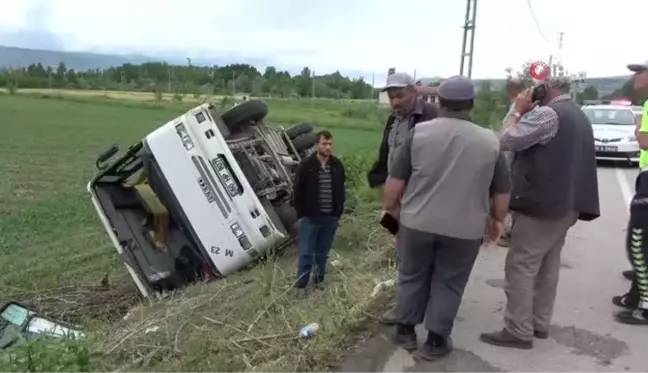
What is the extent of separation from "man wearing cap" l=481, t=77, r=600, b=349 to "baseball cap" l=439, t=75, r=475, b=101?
443 mm

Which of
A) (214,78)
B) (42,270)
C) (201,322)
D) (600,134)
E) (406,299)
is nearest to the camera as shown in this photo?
(406,299)

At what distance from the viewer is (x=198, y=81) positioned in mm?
83250

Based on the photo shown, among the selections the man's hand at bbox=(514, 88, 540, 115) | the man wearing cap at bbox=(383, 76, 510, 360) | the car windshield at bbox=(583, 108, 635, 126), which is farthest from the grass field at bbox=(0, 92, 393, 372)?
the car windshield at bbox=(583, 108, 635, 126)

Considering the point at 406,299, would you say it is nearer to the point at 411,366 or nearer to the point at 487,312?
the point at 411,366

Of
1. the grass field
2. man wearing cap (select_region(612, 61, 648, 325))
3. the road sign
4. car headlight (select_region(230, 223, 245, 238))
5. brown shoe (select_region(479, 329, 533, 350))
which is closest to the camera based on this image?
the grass field

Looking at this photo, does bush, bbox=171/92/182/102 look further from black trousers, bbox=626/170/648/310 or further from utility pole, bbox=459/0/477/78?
black trousers, bbox=626/170/648/310

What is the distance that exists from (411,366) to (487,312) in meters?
1.37

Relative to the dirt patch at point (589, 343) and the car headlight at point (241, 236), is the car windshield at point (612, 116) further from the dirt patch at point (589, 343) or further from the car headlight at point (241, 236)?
the dirt patch at point (589, 343)

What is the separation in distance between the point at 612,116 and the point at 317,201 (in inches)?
562

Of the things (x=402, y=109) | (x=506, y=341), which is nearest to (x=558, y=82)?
(x=402, y=109)

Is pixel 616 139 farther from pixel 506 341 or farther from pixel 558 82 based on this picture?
pixel 506 341

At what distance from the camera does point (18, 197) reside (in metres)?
16.9

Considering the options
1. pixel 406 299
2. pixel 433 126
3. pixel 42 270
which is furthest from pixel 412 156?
pixel 42 270

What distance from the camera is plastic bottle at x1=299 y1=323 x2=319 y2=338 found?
4878mm
